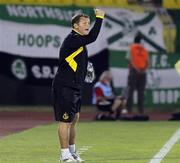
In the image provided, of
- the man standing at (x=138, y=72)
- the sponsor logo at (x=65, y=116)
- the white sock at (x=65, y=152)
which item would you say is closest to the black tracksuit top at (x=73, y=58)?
the sponsor logo at (x=65, y=116)

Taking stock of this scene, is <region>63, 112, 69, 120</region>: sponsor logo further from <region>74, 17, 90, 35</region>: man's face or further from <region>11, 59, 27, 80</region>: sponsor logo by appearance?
<region>11, 59, 27, 80</region>: sponsor logo

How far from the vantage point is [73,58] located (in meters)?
10.1

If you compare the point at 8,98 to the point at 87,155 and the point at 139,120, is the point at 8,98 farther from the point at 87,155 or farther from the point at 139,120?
the point at 87,155

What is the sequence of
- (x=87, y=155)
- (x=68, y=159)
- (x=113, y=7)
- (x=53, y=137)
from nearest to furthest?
(x=68, y=159), (x=87, y=155), (x=53, y=137), (x=113, y=7)

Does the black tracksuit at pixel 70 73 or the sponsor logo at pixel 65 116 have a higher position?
the black tracksuit at pixel 70 73

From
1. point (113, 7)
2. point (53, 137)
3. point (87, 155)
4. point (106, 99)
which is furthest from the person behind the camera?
point (113, 7)

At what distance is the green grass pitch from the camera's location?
1072 centimetres

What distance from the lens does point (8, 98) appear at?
20.5 m

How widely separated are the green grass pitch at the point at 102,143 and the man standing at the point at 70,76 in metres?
0.44

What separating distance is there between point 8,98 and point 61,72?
34.4 feet

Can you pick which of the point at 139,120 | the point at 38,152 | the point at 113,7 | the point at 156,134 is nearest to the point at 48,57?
the point at 113,7

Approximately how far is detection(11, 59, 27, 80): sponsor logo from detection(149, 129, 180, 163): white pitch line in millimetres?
6320

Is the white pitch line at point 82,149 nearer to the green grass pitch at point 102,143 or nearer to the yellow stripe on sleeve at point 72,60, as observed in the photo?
the green grass pitch at point 102,143

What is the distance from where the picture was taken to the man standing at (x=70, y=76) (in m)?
10.1
